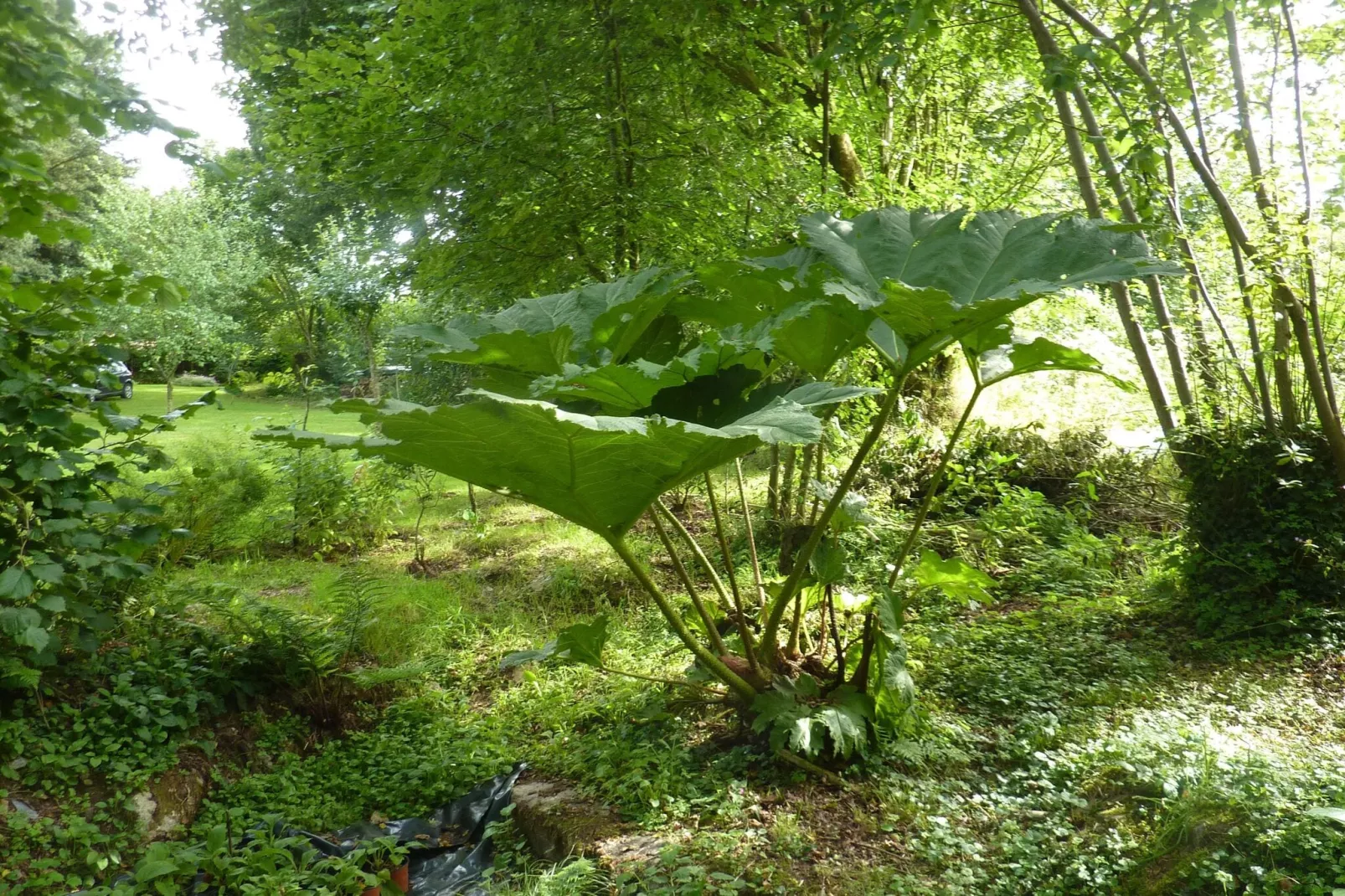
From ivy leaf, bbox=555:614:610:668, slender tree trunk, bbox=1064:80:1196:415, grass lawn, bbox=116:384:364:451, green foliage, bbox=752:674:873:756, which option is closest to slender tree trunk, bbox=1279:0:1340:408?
slender tree trunk, bbox=1064:80:1196:415

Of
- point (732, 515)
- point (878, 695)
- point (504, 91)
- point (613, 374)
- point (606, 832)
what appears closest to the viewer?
point (613, 374)

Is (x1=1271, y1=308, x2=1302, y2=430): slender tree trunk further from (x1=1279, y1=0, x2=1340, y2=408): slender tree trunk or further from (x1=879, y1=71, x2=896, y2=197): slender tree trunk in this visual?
(x1=879, y1=71, x2=896, y2=197): slender tree trunk

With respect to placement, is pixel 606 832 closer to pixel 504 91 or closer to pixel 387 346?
pixel 504 91

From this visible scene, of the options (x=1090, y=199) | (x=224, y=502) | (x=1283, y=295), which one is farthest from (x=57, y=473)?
(x=1283, y=295)

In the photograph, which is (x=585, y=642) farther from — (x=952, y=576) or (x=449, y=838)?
(x=952, y=576)

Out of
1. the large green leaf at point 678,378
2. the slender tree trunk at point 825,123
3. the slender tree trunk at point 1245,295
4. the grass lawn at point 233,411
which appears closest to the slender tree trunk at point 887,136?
the slender tree trunk at point 825,123

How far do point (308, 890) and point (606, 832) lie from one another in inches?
30.8

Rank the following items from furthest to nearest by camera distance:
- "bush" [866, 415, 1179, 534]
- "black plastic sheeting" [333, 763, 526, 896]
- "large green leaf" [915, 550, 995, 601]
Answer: "bush" [866, 415, 1179, 534]
"large green leaf" [915, 550, 995, 601]
"black plastic sheeting" [333, 763, 526, 896]

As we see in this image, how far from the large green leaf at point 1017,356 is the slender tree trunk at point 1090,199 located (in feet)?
5.11

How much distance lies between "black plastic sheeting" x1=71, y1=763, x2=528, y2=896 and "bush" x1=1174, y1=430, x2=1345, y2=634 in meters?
2.85

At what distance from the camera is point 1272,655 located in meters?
3.18


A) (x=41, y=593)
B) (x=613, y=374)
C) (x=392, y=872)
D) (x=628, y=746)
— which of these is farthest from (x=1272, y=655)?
(x=41, y=593)

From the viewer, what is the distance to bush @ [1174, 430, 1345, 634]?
337 cm

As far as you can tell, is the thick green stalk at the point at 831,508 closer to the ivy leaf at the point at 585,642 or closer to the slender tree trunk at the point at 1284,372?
the ivy leaf at the point at 585,642
